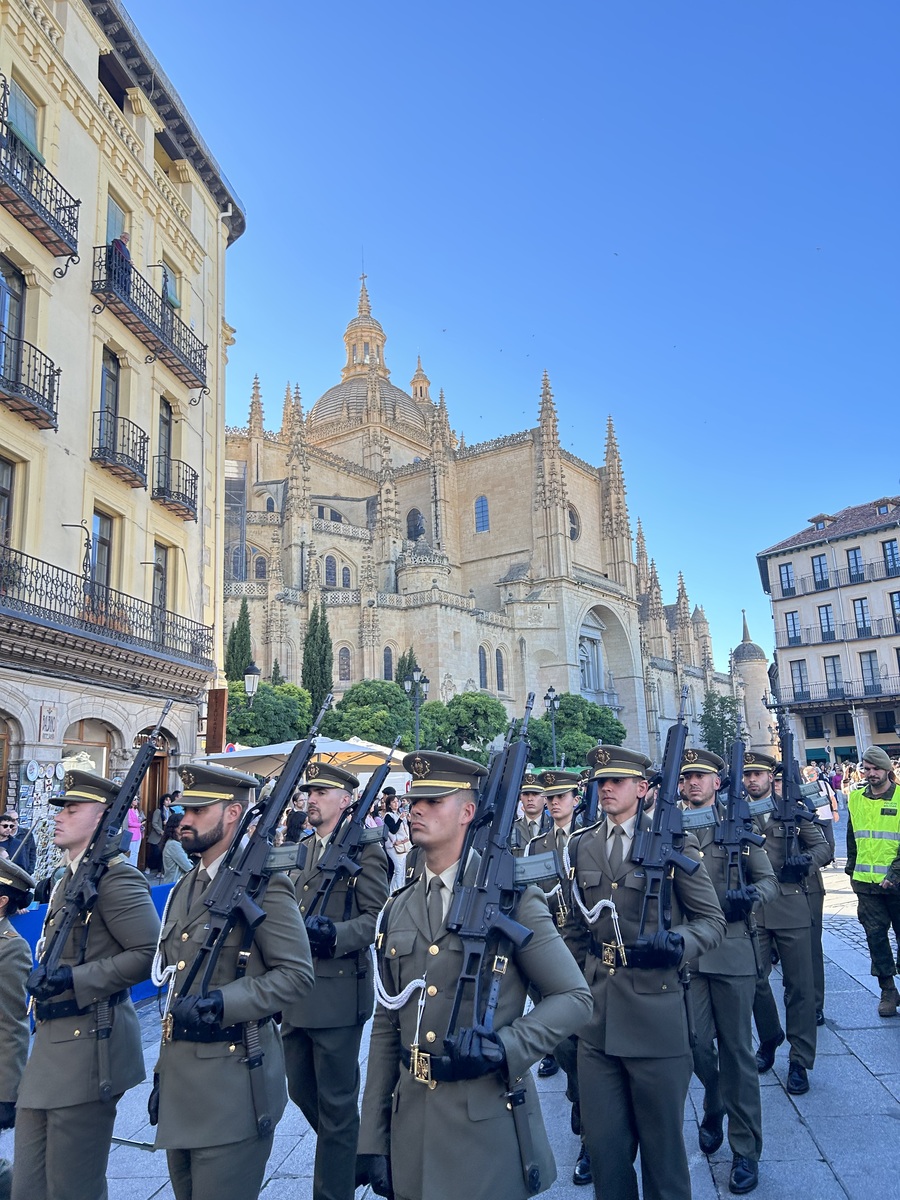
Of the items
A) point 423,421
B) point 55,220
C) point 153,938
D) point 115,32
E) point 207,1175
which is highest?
point 423,421

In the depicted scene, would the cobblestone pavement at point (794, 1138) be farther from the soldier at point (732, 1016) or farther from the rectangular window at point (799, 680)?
A: the rectangular window at point (799, 680)

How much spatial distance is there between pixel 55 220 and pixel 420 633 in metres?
34.7

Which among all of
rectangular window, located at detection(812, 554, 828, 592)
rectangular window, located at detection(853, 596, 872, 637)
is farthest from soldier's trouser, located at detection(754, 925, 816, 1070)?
rectangular window, located at detection(812, 554, 828, 592)

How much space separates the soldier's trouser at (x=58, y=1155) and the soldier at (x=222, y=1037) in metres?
0.44

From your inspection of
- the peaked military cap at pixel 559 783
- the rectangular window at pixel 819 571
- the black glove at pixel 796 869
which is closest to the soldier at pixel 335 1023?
the peaked military cap at pixel 559 783

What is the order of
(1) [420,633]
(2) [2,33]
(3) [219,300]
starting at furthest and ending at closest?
(1) [420,633], (3) [219,300], (2) [2,33]

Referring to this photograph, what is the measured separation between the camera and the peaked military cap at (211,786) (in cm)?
375

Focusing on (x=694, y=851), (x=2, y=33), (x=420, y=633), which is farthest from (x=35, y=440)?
(x=420, y=633)

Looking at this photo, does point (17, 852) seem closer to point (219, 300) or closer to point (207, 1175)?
point (207, 1175)

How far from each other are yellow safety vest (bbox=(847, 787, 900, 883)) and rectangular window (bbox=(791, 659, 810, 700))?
126 ft

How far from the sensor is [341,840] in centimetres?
502

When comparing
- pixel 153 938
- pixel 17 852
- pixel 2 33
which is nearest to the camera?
pixel 153 938

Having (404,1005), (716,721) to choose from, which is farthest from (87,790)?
(716,721)

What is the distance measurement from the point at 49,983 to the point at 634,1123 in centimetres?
262
